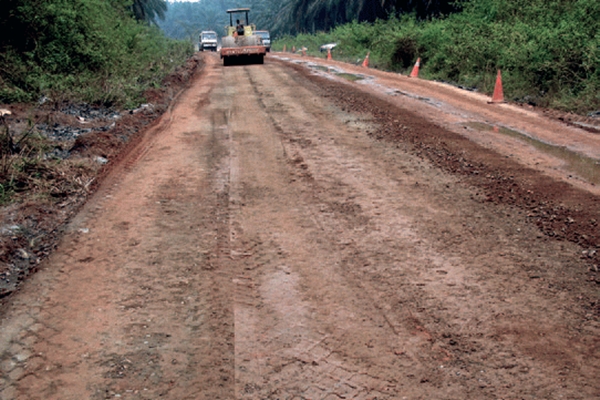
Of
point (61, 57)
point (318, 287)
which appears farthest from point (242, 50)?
point (318, 287)

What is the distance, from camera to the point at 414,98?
15180 mm

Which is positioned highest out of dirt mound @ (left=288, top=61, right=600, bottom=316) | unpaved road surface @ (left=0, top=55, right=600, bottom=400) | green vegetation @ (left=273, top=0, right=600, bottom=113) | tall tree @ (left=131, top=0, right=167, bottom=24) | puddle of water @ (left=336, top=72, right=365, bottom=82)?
tall tree @ (left=131, top=0, right=167, bottom=24)

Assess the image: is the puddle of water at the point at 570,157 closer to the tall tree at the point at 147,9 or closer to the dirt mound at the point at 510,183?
the dirt mound at the point at 510,183

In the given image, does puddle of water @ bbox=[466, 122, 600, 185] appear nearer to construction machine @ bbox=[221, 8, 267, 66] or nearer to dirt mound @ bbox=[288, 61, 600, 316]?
dirt mound @ bbox=[288, 61, 600, 316]

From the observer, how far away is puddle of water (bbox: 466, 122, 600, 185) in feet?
25.4

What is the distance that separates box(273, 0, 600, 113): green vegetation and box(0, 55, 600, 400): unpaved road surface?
700 cm

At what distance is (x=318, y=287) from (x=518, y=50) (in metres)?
14.2

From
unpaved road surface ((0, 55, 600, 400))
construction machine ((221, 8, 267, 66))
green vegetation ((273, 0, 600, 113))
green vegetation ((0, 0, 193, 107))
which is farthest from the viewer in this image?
construction machine ((221, 8, 267, 66))

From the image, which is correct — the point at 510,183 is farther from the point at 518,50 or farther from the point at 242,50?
the point at 242,50

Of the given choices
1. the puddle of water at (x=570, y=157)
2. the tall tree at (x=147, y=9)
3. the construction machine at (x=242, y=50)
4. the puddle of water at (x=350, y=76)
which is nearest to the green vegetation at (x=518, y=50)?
the puddle of water at (x=350, y=76)

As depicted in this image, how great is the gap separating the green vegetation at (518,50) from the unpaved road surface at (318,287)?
700cm

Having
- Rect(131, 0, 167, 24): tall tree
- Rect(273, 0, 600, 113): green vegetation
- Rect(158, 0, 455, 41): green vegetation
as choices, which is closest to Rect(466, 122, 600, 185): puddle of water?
Rect(273, 0, 600, 113): green vegetation

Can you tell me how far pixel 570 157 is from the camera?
876 cm

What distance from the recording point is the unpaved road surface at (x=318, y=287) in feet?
11.5
